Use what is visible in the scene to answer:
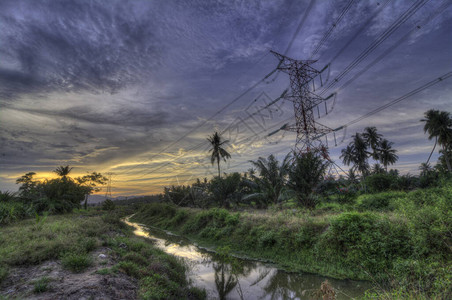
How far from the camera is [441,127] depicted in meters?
44.0

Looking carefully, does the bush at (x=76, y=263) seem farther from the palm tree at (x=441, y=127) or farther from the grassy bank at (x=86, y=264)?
the palm tree at (x=441, y=127)

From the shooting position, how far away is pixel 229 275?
12.8 metres

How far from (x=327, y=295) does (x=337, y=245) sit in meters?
7.92

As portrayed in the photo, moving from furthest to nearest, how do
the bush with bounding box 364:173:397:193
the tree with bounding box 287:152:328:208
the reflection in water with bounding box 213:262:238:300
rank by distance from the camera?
1. the bush with bounding box 364:173:397:193
2. the tree with bounding box 287:152:328:208
3. the reflection in water with bounding box 213:262:238:300

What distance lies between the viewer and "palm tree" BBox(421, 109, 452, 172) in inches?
1732

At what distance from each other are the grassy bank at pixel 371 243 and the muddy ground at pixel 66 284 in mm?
8020

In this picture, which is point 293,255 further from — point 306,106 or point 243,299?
point 306,106

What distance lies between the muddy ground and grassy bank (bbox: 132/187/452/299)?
8.02 meters

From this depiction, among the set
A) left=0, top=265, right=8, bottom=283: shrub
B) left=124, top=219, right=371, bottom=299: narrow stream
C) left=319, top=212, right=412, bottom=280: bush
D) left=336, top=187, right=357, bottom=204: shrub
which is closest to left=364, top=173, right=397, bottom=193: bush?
left=336, top=187, right=357, bottom=204: shrub

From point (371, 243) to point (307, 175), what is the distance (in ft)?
29.9

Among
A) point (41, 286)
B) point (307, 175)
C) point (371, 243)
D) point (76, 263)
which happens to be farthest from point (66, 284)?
point (307, 175)

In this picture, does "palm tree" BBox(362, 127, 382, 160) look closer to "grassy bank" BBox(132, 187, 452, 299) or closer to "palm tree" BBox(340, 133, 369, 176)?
"palm tree" BBox(340, 133, 369, 176)

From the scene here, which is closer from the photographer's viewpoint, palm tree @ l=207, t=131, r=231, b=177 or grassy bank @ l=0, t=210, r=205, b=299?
grassy bank @ l=0, t=210, r=205, b=299

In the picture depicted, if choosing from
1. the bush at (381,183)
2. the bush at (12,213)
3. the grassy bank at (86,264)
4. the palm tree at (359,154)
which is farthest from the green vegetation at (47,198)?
the palm tree at (359,154)
